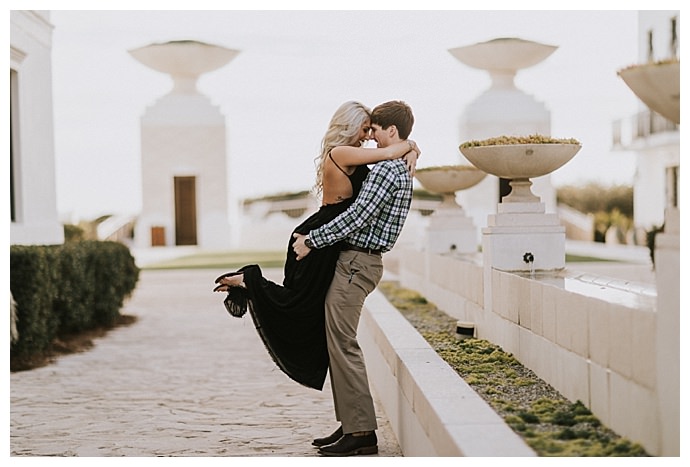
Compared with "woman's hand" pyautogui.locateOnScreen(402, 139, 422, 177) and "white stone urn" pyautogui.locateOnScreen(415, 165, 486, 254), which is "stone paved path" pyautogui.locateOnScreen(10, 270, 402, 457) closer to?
"woman's hand" pyautogui.locateOnScreen(402, 139, 422, 177)

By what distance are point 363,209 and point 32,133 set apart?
Result: 7334 millimetres

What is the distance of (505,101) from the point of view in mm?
26781

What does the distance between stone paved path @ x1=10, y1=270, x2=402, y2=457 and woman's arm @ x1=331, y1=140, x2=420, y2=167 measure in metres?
1.55

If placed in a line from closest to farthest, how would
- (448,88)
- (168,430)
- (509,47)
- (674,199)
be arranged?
(168,430)
(674,199)
(509,47)
(448,88)

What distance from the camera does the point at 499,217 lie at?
673 cm

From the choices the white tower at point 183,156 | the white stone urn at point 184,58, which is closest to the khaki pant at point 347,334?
the white stone urn at point 184,58

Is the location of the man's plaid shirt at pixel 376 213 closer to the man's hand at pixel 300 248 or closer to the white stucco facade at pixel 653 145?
the man's hand at pixel 300 248

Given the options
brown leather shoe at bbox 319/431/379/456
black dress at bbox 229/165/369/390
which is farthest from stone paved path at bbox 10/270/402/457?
black dress at bbox 229/165/369/390

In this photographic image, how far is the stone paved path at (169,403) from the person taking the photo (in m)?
5.64
